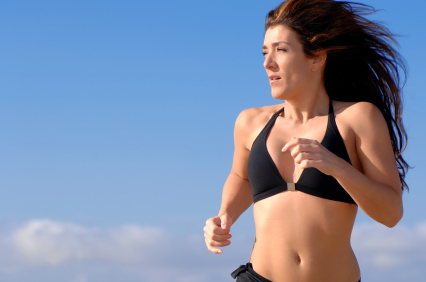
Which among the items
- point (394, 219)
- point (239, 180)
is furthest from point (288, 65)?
point (394, 219)

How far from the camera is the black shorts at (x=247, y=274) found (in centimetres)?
457

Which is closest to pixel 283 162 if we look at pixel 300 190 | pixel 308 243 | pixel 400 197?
pixel 300 190

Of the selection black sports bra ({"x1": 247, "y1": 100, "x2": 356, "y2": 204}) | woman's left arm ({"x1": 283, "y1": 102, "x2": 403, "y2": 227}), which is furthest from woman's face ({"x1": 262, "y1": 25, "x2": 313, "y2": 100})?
woman's left arm ({"x1": 283, "y1": 102, "x2": 403, "y2": 227})

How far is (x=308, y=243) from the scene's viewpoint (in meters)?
4.36

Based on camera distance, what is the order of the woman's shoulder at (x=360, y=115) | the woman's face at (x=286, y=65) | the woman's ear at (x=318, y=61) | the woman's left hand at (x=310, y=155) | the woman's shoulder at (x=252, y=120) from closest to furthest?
the woman's left hand at (x=310, y=155), the woman's shoulder at (x=360, y=115), the woman's face at (x=286, y=65), the woman's ear at (x=318, y=61), the woman's shoulder at (x=252, y=120)

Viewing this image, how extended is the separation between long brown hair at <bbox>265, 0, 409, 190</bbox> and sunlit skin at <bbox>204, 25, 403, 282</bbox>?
0.46ft

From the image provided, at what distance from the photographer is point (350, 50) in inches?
197

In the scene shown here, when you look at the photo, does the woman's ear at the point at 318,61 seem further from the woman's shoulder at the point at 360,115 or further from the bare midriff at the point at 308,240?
the bare midriff at the point at 308,240

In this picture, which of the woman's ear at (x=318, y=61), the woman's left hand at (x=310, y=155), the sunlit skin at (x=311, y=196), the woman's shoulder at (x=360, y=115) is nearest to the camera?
the woman's left hand at (x=310, y=155)

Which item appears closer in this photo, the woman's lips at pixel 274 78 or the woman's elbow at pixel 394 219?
the woman's elbow at pixel 394 219

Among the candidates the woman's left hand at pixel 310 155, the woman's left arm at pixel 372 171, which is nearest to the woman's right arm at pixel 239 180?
the woman's left arm at pixel 372 171

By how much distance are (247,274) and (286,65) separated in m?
1.95

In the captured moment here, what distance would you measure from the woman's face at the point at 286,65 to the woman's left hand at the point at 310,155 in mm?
1039

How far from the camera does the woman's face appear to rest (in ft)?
15.5
